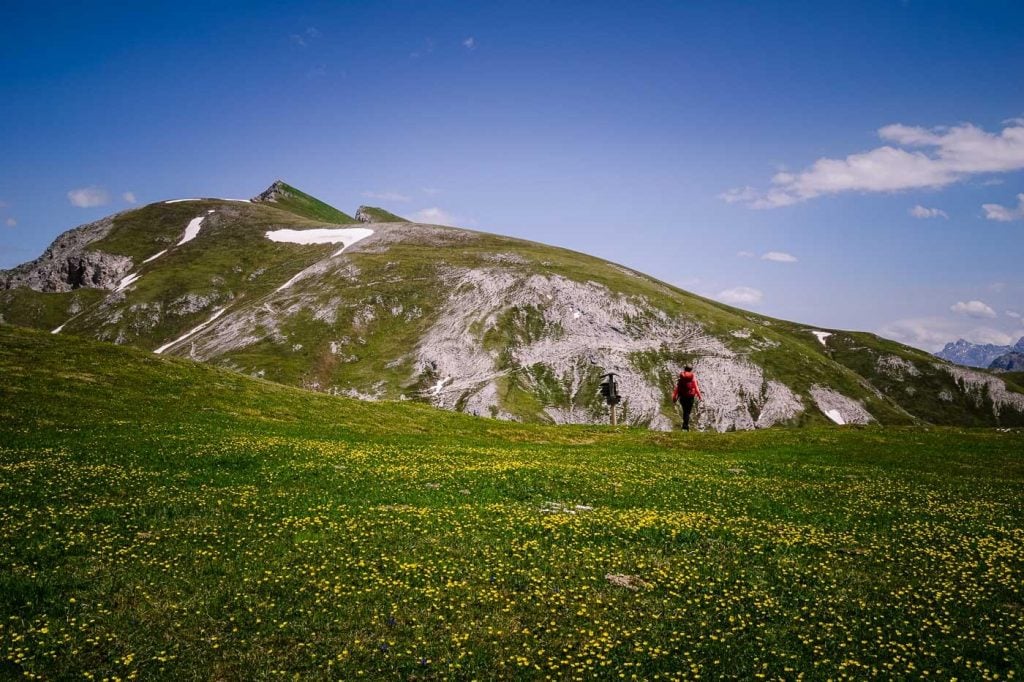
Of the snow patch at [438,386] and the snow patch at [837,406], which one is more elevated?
the snow patch at [837,406]

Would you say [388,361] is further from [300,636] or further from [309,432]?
[300,636]

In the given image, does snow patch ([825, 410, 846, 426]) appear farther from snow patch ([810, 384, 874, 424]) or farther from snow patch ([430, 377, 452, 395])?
snow patch ([430, 377, 452, 395])

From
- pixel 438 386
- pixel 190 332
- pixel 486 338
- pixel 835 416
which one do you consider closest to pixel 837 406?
pixel 835 416

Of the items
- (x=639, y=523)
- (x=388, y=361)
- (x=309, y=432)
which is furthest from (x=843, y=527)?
(x=388, y=361)

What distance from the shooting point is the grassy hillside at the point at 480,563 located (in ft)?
39.6

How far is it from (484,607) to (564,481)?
46.2 ft

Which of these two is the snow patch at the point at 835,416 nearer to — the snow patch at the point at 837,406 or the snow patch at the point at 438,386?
the snow patch at the point at 837,406

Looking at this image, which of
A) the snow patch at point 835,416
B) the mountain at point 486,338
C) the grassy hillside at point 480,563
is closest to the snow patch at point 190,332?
the mountain at point 486,338

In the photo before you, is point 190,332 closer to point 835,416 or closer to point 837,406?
point 835,416

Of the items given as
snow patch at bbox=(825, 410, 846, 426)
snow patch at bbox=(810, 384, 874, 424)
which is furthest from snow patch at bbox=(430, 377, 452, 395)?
snow patch at bbox=(825, 410, 846, 426)

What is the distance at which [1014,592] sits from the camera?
15.1 m

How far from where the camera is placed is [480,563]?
16703 millimetres

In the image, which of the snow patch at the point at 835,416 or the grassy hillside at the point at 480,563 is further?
the snow patch at the point at 835,416

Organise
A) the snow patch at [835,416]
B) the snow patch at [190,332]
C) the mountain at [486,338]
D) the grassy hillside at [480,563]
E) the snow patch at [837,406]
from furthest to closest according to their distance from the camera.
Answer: the snow patch at [190,332], the snow patch at [837,406], the snow patch at [835,416], the mountain at [486,338], the grassy hillside at [480,563]
